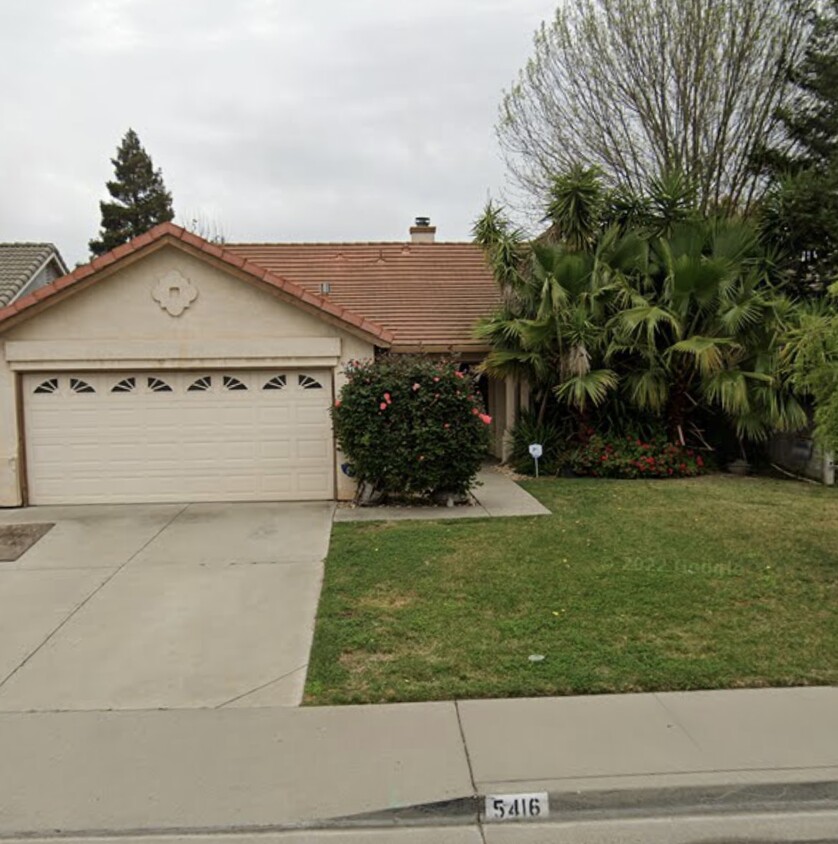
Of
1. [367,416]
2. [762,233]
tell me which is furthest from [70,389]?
[762,233]

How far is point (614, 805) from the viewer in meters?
3.45

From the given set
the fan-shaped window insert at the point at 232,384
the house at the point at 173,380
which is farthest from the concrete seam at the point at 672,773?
the fan-shaped window insert at the point at 232,384

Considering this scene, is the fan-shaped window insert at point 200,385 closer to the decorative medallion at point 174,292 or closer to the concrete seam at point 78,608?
the decorative medallion at point 174,292

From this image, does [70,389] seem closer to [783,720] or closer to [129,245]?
[129,245]

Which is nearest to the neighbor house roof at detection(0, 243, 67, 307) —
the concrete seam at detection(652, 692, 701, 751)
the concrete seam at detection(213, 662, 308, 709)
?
the concrete seam at detection(213, 662, 308, 709)

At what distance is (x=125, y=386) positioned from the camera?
10.9 metres

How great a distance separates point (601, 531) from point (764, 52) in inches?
564

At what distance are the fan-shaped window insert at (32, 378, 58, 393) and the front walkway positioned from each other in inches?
190

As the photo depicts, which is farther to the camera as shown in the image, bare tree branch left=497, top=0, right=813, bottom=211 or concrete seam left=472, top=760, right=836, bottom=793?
bare tree branch left=497, top=0, right=813, bottom=211

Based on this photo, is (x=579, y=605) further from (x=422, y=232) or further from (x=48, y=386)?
(x=422, y=232)

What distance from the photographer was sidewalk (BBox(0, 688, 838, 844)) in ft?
11.0

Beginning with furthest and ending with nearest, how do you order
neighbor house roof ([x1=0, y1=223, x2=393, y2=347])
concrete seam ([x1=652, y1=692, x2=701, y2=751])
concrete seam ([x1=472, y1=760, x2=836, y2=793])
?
1. neighbor house roof ([x1=0, y1=223, x2=393, y2=347])
2. concrete seam ([x1=652, y1=692, x2=701, y2=751])
3. concrete seam ([x1=472, y1=760, x2=836, y2=793])

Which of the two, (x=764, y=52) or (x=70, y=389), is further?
(x=764, y=52)

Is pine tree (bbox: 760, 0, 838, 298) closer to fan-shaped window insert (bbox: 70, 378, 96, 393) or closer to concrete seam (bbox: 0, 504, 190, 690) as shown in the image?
concrete seam (bbox: 0, 504, 190, 690)
